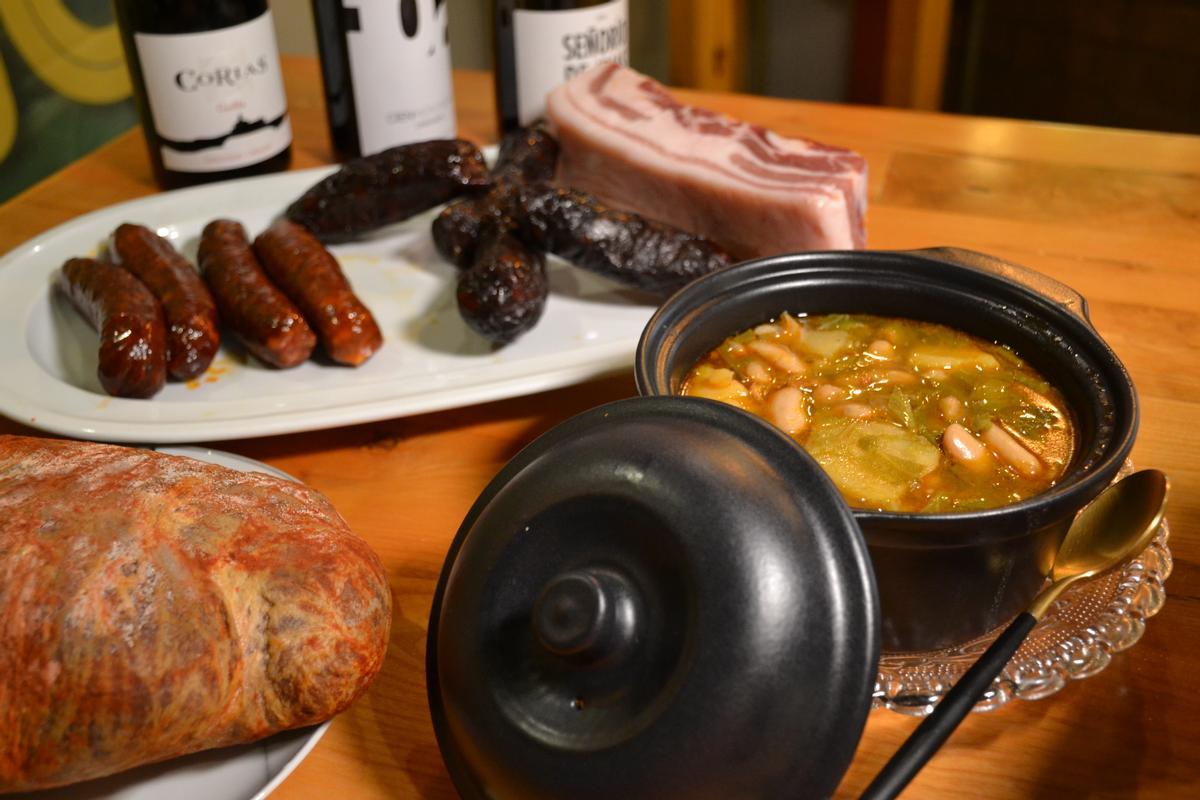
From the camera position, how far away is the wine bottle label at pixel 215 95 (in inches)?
85.1

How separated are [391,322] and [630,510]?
1025 millimetres

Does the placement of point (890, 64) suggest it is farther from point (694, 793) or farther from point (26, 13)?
point (694, 793)

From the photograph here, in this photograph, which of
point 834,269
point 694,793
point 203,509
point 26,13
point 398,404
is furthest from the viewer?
point 26,13

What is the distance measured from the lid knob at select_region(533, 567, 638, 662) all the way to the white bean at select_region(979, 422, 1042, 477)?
581 millimetres

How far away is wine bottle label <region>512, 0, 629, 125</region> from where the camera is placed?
7.66 feet

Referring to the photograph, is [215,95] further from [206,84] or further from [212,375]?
[212,375]

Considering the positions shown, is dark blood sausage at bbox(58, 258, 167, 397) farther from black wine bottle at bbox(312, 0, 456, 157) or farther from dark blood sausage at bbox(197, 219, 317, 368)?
black wine bottle at bbox(312, 0, 456, 157)

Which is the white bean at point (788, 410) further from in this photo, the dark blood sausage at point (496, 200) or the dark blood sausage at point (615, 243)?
the dark blood sausage at point (496, 200)

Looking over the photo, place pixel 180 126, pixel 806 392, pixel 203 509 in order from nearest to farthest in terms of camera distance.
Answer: pixel 203 509, pixel 806 392, pixel 180 126

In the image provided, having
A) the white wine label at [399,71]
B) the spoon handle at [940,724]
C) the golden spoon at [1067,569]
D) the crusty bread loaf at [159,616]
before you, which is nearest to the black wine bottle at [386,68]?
the white wine label at [399,71]

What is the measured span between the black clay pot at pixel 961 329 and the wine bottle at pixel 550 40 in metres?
1.12

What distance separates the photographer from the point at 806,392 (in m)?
1.38

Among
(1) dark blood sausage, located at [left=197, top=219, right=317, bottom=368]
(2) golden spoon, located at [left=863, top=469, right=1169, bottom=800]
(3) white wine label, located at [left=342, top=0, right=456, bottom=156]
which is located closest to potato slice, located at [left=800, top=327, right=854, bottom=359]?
(2) golden spoon, located at [left=863, top=469, right=1169, bottom=800]

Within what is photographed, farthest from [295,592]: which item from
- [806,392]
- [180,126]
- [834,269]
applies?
[180,126]
